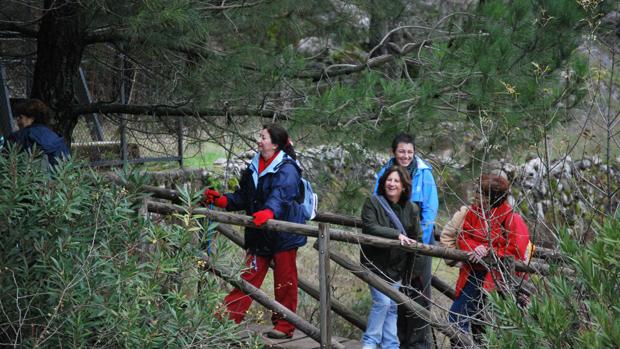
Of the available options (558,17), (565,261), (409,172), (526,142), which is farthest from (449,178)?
(565,261)

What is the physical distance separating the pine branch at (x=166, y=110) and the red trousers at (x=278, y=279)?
1.08 metres

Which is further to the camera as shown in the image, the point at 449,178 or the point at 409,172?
the point at 449,178

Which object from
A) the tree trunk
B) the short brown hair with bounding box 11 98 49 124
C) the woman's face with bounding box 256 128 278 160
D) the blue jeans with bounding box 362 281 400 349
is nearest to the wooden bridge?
the blue jeans with bounding box 362 281 400 349

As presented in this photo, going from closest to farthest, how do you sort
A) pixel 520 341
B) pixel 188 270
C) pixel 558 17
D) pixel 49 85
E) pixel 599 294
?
pixel 599 294 → pixel 520 341 → pixel 188 270 → pixel 558 17 → pixel 49 85

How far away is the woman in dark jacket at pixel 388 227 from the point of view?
19.6 feet

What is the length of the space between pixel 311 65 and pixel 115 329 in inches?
164

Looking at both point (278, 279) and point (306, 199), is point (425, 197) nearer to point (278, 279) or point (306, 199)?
point (306, 199)

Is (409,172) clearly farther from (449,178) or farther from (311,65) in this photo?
(311,65)

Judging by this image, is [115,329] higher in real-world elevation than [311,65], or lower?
lower

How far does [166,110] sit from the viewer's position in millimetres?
7141

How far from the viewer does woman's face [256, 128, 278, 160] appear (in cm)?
615

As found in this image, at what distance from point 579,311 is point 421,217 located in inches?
117

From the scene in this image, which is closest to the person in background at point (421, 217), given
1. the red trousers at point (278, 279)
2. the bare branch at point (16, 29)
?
the red trousers at point (278, 279)

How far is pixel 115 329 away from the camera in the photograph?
13.7ft
